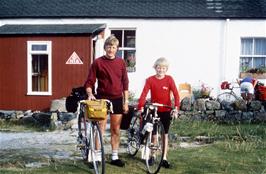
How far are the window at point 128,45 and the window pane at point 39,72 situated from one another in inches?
119

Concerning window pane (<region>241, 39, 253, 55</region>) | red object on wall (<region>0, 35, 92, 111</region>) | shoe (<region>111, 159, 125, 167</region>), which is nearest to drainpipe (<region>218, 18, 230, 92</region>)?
window pane (<region>241, 39, 253, 55</region>)

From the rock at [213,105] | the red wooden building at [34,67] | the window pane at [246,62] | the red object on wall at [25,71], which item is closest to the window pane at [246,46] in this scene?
the window pane at [246,62]

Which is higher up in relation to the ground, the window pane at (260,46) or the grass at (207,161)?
the window pane at (260,46)

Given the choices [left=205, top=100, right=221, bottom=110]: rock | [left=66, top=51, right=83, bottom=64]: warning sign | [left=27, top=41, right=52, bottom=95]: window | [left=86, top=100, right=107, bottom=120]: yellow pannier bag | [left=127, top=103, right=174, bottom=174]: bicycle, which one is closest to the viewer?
[left=86, top=100, right=107, bottom=120]: yellow pannier bag

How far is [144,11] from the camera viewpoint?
18.2m

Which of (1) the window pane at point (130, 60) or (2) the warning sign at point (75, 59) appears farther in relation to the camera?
(1) the window pane at point (130, 60)

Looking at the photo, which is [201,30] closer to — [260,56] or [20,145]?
[260,56]

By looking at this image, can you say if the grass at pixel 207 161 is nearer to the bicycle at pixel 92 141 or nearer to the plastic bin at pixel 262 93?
the bicycle at pixel 92 141

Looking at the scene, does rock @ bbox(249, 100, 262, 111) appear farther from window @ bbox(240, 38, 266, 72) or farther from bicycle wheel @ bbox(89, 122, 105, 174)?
bicycle wheel @ bbox(89, 122, 105, 174)

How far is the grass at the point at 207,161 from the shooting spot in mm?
7781

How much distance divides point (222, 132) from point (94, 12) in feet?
27.8

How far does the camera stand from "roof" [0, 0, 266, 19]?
1788 centimetres

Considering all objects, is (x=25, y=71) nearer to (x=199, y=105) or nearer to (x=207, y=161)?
(x=199, y=105)

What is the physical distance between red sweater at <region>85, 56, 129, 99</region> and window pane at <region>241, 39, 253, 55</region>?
11108mm
